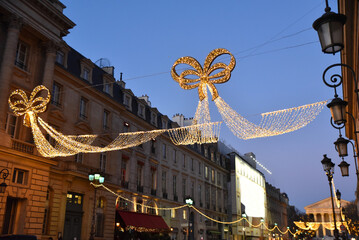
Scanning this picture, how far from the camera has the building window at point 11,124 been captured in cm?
1860

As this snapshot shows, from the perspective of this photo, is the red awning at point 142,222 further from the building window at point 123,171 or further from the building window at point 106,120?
the building window at point 106,120

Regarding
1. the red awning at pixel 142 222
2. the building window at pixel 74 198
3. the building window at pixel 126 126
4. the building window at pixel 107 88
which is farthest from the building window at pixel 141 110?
the building window at pixel 74 198

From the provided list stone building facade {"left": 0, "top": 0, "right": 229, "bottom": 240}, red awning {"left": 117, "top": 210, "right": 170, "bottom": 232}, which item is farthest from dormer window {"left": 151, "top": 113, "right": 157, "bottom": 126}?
red awning {"left": 117, "top": 210, "right": 170, "bottom": 232}

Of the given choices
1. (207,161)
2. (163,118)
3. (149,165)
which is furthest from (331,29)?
(207,161)

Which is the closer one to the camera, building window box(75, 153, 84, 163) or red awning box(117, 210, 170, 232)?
building window box(75, 153, 84, 163)

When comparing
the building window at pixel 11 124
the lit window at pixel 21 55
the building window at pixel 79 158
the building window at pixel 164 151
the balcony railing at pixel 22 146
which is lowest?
the balcony railing at pixel 22 146

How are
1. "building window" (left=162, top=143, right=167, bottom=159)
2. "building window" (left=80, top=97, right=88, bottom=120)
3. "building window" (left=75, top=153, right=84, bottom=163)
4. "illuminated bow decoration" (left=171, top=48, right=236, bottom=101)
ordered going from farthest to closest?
"building window" (left=162, top=143, right=167, bottom=159), "building window" (left=80, top=97, right=88, bottom=120), "building window" (left=75, top=153, right=84, bottom=163), "illuminated bow decoration" (left=171, top=48, right=236, bottom=101)

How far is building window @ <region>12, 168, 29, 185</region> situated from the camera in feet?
59.3

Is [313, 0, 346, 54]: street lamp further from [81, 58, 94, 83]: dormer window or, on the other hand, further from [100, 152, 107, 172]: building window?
[100, 152, 107, 172]: building window

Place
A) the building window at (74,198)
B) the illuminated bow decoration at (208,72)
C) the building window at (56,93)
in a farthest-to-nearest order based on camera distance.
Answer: the building window at (74,198), the building window at (56,93), the illuminated bow decoration at (208,72)

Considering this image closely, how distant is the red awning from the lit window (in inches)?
566

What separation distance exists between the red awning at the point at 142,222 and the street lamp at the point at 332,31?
85.9 ft

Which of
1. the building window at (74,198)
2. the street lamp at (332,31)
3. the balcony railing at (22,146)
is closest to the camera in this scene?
the street lamp at (332,31)

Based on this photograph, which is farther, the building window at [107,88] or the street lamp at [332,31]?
the building window at [107,88]
